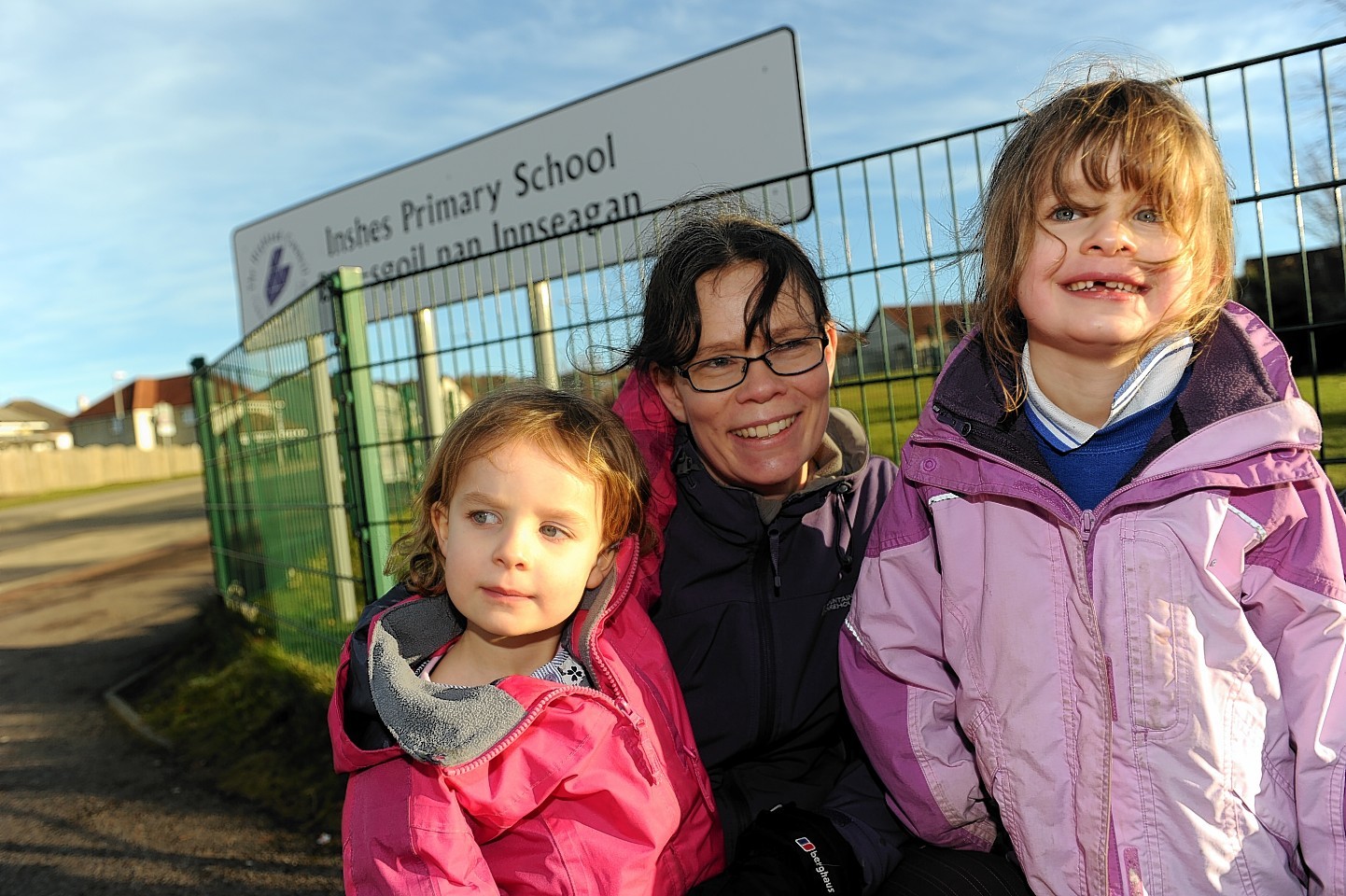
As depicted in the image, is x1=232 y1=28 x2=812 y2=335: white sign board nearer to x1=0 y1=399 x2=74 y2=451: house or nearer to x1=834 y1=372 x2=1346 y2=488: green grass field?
x1=834 y1=372 x2=1346 y2=488: green grass field

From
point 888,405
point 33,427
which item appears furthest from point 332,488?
point 33,427

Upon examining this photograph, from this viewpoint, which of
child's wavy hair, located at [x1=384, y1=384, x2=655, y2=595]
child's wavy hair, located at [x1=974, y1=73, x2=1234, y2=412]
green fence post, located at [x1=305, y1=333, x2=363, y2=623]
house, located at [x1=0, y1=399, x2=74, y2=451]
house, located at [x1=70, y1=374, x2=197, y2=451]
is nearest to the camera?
child's wavy hair, located at [x1=974, y1=73, x2=1234, y2=412]

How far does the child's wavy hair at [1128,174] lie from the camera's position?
150 centimetres

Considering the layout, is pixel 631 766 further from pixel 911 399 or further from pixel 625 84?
pixel 625 84

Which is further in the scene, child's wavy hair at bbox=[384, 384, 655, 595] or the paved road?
the paved road

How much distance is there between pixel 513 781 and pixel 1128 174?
4.45 feet

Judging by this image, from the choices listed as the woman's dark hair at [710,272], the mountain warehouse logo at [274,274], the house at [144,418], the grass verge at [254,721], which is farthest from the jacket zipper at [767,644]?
the house at [144,418]

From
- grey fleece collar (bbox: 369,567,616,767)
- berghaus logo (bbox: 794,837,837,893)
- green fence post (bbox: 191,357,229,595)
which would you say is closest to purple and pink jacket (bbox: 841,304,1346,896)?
berghaus logo (bbox: 794,837,837,893)

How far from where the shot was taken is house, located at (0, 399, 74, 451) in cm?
6566

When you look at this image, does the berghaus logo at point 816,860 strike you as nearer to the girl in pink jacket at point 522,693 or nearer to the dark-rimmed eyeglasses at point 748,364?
the girl in pink jacket at point 522,693

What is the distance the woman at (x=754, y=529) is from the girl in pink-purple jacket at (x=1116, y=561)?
0.30 m

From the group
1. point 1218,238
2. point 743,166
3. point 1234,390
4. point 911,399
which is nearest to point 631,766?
point 1234,390

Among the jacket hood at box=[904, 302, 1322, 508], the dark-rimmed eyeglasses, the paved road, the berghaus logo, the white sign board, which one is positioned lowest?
the paved road

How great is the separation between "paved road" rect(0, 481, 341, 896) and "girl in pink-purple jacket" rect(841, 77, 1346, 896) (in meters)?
2.56
